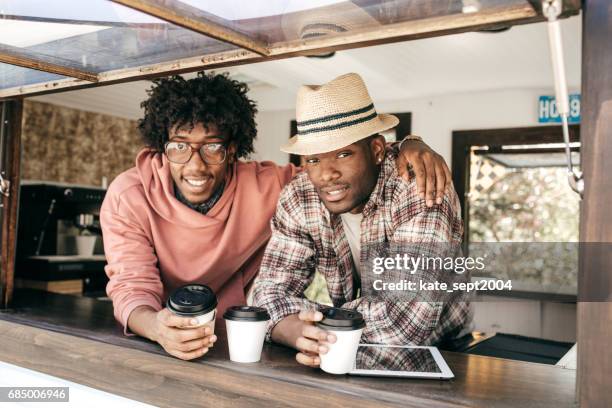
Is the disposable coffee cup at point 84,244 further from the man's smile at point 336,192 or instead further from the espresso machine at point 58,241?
the man's smile at point 336,192

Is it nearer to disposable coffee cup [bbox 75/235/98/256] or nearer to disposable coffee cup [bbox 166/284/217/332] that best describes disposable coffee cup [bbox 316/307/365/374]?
disposable coffee cup [bbox 166/284/217/332]

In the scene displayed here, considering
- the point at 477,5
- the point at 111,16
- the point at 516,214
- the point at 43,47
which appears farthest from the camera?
the point at 516,214

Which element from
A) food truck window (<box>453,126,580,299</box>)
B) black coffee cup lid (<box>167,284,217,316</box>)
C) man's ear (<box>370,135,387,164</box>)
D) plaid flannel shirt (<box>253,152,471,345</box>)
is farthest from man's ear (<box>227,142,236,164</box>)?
food truck window (<box>453,126,580,299</box>)

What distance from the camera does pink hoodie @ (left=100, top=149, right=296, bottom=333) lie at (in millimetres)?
1703

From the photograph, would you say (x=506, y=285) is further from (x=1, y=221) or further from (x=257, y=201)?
(x=1, y=221)

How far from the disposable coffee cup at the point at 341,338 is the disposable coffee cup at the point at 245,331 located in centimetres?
14

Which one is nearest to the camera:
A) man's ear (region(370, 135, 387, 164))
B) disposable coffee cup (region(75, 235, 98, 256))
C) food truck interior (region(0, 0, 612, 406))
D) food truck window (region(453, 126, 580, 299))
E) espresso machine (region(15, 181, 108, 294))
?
food truck interior (region(0, 0, 612, 406))

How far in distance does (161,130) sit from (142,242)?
446 millimetres

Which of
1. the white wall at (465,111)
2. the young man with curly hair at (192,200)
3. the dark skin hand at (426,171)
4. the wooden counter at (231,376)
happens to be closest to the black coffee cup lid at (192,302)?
the wooden counter at (231,376)

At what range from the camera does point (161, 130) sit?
2.01m

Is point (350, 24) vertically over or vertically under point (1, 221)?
over

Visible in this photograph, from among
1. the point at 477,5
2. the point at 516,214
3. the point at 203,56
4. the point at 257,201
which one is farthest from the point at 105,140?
the point at 477,5

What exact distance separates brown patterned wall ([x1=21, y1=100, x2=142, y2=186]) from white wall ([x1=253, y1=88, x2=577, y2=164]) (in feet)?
9.50

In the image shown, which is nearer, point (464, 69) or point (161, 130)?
point (161, 130)
